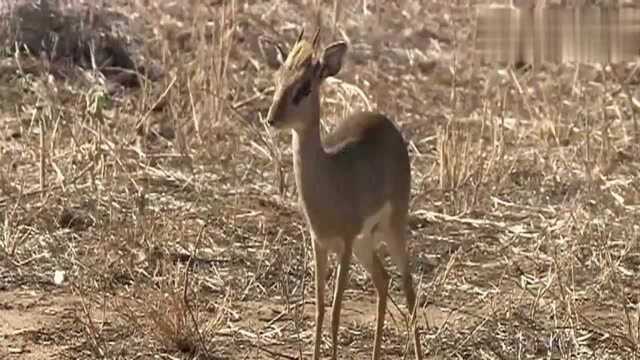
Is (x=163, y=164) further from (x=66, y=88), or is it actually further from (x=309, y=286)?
(x=309, y=286)

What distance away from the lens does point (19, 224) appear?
20.6 feet

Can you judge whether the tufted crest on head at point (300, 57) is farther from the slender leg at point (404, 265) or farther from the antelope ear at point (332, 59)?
the slender leg at point (404, 265)

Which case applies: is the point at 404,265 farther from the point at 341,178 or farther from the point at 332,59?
the point at 332,59

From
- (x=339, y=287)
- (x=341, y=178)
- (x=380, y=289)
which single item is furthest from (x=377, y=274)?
(x=341, y=178)

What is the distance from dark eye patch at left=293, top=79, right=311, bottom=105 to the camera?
444 cm

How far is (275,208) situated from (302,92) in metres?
2.37

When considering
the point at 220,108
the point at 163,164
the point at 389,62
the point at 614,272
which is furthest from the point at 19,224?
the point at 389,62

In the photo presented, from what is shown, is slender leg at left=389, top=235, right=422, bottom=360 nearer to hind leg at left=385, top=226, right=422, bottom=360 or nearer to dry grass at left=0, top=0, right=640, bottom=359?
hind leg at left=385, top=226, right=422, bottom=360

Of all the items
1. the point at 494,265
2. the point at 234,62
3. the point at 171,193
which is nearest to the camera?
the point at 494,265

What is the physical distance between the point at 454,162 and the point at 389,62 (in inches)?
114

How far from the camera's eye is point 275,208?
267 inches

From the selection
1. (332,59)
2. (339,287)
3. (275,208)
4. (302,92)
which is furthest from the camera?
(275,208)

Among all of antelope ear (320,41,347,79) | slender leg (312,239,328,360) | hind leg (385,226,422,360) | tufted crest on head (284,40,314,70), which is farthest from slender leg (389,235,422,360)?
tufted crest on head (284,40,314,70)

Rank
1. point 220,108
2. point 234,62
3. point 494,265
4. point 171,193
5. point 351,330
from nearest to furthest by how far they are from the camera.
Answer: point 351,330 < point 494,265 < point 171,193 < point 220,108 < point 234,62
